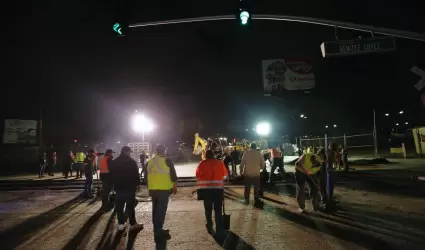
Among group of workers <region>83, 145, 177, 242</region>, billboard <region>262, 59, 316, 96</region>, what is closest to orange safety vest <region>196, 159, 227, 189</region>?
group of workers <region>83, 145, 177, 242</region>

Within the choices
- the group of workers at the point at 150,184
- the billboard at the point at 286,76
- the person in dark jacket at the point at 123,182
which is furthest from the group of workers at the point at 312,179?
the billboard at the point at 286,76

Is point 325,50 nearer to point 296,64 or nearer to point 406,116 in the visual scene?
point 296,64

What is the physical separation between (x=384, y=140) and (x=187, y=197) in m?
43.0

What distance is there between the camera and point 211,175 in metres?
6.71

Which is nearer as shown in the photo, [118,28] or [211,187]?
[211,187]

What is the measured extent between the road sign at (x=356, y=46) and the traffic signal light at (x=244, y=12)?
2470 mm

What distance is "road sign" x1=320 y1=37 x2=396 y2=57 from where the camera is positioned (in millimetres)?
9562

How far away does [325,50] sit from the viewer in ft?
31.6

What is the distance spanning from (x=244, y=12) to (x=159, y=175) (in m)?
5.35

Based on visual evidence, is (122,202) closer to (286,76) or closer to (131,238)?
(131,238)

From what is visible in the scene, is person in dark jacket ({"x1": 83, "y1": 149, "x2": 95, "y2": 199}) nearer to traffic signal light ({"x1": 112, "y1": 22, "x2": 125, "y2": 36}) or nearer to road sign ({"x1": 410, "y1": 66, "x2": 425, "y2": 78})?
traffic signal light ({"x1": 112, "y1": 22, "x2": 125, "y2": 36})

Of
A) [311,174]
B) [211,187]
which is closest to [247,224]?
[211,187]

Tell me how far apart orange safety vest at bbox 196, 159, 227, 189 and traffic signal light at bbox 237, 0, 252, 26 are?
174 inches

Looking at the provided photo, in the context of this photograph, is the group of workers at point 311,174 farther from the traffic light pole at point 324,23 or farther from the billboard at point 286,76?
the billboard at point 286,76
